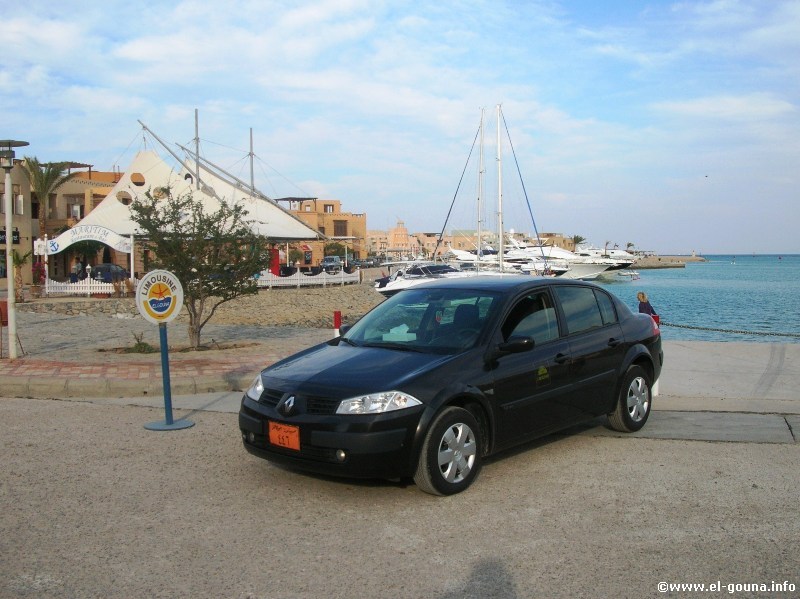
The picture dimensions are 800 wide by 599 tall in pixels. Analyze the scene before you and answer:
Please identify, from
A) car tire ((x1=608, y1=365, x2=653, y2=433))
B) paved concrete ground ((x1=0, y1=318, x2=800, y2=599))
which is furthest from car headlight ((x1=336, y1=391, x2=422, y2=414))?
car tire ((x1=608, y1=365, x2=653, y2=433))

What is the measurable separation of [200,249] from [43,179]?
40036 mm

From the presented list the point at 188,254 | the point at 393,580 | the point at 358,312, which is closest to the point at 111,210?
the point at 358,312

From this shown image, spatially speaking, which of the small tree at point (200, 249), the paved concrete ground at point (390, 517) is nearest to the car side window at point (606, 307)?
the paved concrete ground at point (390, 517)

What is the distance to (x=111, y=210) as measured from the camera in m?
36.6

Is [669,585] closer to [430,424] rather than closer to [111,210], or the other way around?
[430,424]

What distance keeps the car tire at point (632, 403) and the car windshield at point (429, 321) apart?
1865 millimetres

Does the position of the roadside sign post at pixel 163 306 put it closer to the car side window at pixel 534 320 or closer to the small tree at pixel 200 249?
the car side window at pixel 534 320

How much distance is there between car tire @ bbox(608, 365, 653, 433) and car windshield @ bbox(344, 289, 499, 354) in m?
1.86

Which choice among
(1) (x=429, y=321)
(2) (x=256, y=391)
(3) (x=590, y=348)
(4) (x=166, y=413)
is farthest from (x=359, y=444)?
(4) (x=166, y=413)

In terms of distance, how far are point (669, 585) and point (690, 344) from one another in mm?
11573

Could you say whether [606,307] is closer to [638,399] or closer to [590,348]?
[590,348]

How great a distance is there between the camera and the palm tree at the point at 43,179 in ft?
156

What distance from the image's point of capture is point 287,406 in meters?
5.59

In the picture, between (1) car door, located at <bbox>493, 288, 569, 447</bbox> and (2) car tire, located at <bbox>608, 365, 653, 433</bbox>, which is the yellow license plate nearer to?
(1) car door, located at <bbox>493, 288, 569, 447</bbox>
